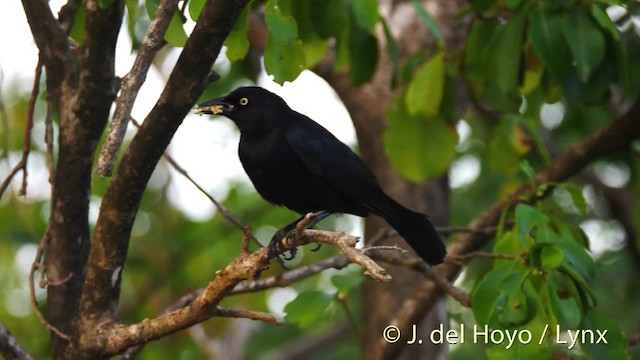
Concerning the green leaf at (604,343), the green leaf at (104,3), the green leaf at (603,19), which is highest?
the green leaf at (104,3)

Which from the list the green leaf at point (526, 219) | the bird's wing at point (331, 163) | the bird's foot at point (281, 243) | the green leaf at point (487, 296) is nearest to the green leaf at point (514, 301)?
the green leaf at point (487, 296)

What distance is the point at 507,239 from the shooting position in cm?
400

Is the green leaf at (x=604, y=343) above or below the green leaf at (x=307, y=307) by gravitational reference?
below

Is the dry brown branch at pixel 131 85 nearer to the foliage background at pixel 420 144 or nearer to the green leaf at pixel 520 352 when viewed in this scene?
the foliage background at pixel 420 144

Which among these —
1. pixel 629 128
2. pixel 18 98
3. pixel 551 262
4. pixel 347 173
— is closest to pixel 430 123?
pixel 347 173

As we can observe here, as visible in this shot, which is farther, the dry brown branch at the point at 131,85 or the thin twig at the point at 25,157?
the thin twig at the point at 25,157

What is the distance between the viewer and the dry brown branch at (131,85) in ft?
11.0

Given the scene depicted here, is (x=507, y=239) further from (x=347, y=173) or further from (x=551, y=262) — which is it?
(x=347, y=173)

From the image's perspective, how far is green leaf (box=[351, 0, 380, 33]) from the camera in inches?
162

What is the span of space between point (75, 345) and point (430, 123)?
6.44 ft

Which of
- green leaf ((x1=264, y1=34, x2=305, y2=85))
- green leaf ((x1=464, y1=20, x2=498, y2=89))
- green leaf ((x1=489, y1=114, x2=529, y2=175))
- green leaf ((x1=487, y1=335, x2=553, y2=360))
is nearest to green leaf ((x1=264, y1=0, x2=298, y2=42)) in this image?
green leaf ((x1=264, y1=34, x2=305, y2=85))

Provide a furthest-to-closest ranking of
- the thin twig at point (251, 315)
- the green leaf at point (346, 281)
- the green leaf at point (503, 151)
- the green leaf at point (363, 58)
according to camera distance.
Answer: the green leaf at point (503, 151)
the green leaf at point (363, 58)
the green leaf at point (346, 281)
the thin twig at point (251, 315)

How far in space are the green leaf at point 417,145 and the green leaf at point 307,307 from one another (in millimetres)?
774

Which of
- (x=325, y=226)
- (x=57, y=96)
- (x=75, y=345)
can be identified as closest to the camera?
(x=75, y=345)
